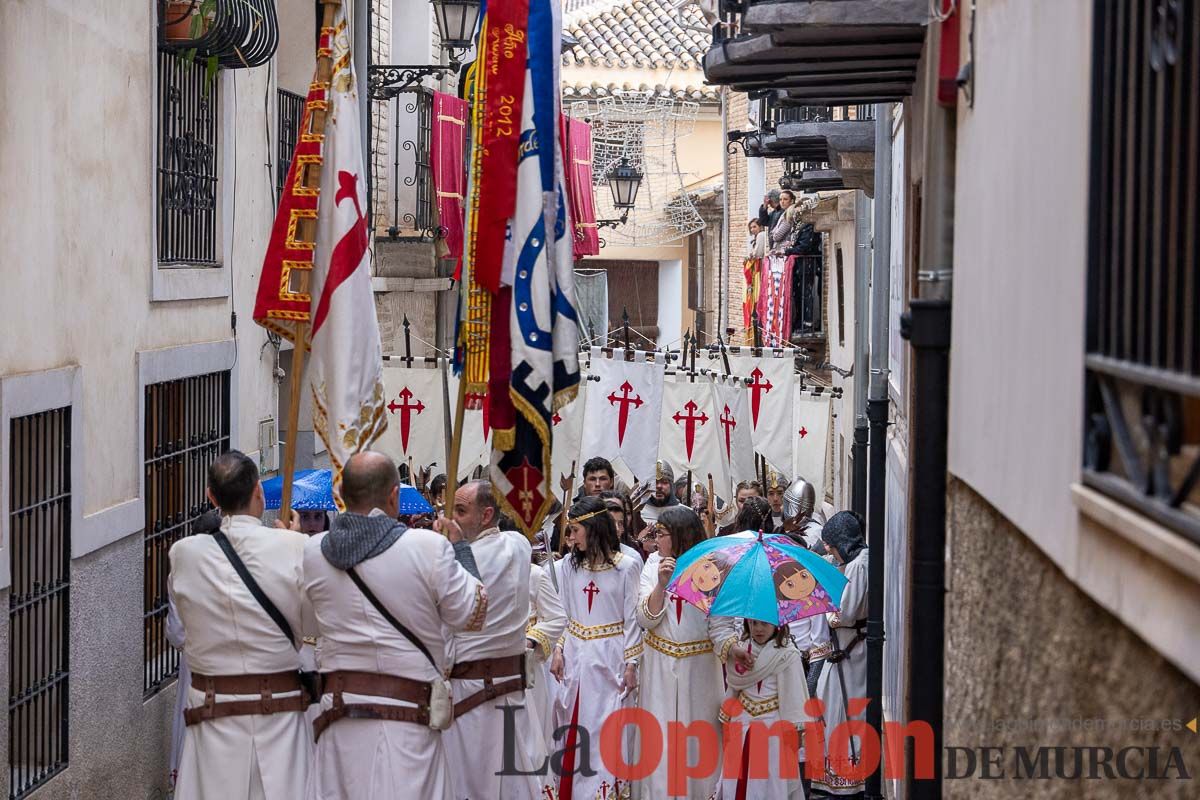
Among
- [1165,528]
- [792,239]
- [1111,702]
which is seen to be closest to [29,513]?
[1111,702]

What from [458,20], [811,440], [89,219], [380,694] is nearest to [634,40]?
[458,20]

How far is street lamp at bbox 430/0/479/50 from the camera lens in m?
14.9

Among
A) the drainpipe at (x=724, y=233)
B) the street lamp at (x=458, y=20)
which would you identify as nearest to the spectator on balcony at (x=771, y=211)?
the drainpipe at (x=724, y=233)

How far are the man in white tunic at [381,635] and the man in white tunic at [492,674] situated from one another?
22.5 inches

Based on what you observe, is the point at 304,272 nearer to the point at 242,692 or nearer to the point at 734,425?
the point at 242,692

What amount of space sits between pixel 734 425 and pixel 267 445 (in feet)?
13.6

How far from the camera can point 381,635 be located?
7.08 m

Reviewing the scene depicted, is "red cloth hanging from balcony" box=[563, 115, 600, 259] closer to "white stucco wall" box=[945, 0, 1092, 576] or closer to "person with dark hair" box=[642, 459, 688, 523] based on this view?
"person with dark hair" box=[642, 459, 688, 523]

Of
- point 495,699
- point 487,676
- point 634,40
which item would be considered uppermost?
point 634,40

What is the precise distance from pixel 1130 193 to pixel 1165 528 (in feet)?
2.51

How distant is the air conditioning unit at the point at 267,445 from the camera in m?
12.9

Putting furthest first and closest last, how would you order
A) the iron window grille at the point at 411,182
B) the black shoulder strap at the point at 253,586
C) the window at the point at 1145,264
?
the iron window grille at the point at 411,182, the black shoulder strap at the point at 253,586, the window at the point at 1145,264

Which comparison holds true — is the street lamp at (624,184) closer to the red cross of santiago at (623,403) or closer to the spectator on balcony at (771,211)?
the spectator on balcony at (771,211)

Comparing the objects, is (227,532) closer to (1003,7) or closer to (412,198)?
(1003,7)
